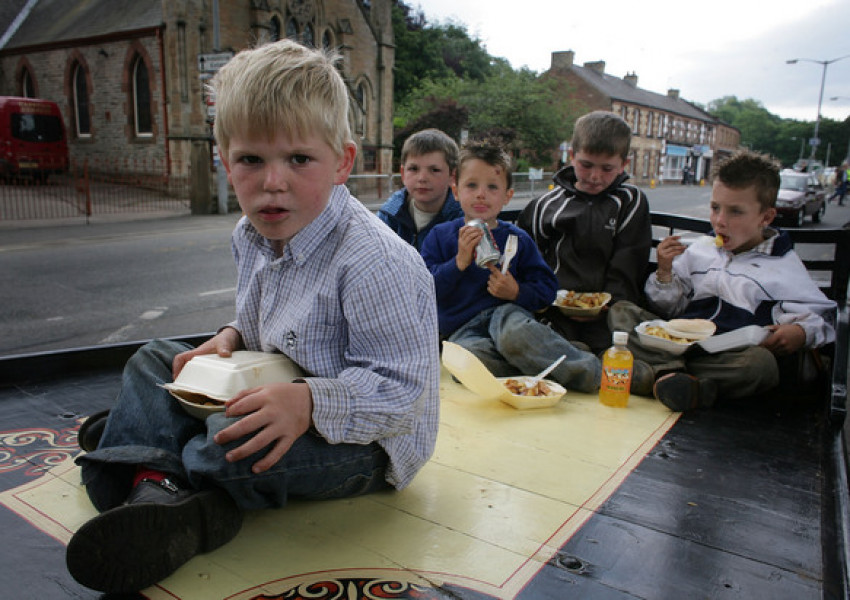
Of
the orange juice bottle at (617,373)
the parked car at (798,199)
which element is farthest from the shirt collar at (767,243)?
the parked car at (798,199)

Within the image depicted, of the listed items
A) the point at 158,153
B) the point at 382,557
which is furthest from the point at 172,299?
the point at 158,153

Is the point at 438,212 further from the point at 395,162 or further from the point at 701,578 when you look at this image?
the point at 395,162

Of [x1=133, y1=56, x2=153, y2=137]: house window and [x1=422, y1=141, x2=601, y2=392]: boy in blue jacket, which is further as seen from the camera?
[x1=133, y1=56, x2=153, y2=137]: house window

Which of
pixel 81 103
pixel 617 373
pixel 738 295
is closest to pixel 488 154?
pixel 617 373

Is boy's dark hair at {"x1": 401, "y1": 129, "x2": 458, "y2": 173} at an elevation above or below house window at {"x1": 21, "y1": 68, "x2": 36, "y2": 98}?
below

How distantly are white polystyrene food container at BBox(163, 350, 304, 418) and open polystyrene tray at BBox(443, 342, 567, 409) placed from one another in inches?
42.7

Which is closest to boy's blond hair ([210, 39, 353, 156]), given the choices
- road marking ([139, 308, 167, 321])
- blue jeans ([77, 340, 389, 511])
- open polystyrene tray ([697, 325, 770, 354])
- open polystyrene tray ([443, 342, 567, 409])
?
blue jeans ([77, 340, 389, 511])

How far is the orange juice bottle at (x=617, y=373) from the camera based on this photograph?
111 inches

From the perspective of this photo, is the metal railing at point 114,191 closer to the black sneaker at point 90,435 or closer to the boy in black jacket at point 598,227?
the boy in black jacket at point 598,227

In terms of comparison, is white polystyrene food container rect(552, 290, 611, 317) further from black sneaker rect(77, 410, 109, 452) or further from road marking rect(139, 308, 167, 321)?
road marking rect(139, 308, 167, 321)

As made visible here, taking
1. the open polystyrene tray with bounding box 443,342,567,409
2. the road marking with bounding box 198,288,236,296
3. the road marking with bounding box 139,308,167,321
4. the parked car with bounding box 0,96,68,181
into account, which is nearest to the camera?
the open polystyrene tray with bounding box 443,342,567,409

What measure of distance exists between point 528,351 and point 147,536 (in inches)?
80.5

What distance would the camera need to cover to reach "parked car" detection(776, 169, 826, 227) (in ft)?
55.5

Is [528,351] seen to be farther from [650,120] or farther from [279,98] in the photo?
[650,120]
